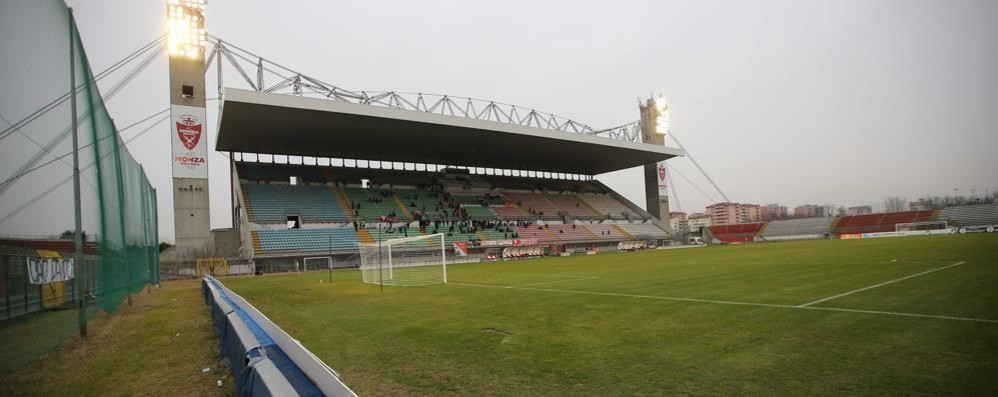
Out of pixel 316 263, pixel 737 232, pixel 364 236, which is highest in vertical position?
pixel 364 236

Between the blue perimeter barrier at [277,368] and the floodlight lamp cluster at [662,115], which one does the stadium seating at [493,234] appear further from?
the blue perimeter barrier at [277,368]

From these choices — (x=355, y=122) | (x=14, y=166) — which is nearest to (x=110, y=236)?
(x=14, y=166)

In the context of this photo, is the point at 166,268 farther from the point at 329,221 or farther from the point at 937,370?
the point at 937,370

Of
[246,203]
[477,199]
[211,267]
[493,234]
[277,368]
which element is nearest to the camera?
[277,368]

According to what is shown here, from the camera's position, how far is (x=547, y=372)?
4984 mm

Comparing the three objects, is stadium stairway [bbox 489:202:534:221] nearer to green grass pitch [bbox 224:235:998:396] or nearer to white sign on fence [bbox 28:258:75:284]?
green grass pitch [bbox 224:235:998:396]

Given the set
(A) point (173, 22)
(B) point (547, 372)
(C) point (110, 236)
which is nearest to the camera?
(B) point (547, 372)

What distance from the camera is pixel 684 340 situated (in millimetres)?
6172

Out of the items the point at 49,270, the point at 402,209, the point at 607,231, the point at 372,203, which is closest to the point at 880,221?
the point at 607,231

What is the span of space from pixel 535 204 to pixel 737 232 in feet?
139

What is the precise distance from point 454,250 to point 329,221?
10.9m

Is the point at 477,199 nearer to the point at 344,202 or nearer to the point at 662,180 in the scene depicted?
the point at 344,202

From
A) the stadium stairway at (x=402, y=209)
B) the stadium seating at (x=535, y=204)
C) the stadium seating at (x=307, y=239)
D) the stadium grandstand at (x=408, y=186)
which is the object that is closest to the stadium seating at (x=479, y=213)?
the stadium grandstand at (x=408, y=186)

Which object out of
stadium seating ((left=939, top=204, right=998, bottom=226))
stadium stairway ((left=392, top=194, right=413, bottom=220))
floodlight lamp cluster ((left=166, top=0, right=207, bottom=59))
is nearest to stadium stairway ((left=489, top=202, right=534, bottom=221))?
stadium stairway ((left=392, top=194, right=413, bottom=220))
